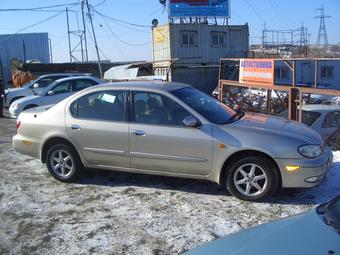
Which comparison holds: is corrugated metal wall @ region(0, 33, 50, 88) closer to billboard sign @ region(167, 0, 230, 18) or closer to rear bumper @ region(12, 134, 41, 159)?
billboard sign @ region(167, 0, 230, 18)

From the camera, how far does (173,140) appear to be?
582 cm

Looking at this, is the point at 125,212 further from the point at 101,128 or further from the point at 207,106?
the point at 207,106

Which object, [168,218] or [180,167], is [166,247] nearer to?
[168,218]

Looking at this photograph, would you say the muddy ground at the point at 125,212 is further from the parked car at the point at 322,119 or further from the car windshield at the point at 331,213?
the parked car at the point at 322,119

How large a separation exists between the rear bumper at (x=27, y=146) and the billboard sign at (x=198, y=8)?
101ft

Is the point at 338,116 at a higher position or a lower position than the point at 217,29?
lower

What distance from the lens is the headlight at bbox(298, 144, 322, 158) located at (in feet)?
17.6

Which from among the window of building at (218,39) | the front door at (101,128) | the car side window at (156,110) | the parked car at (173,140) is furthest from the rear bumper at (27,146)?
the window of building at (218,39)

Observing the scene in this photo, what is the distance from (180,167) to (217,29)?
3275cm

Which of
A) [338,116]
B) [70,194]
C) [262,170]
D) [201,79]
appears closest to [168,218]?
[262,170]

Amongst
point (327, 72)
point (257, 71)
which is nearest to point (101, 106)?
point (257, 71)

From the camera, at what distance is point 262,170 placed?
547cm

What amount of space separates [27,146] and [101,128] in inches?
58.0

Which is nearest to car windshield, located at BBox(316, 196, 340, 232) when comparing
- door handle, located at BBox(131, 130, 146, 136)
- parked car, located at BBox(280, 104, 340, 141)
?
door handle, located at BBox(131, 130, 146, 136)
